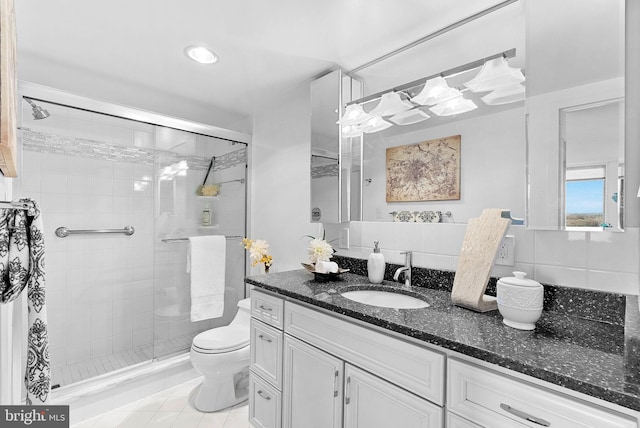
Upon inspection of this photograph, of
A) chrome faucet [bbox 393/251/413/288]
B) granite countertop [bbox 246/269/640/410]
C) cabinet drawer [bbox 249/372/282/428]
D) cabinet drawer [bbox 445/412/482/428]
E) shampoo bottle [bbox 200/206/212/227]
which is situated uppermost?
shampoo bottle [bbox 200/206/212/227]

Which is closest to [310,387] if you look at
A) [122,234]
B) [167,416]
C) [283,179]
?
[167,416]

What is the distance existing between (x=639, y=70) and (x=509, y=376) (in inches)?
42.5

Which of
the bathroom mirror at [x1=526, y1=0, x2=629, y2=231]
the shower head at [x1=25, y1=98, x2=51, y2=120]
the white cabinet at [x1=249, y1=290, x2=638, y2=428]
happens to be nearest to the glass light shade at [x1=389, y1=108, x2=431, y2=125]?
the bathroom mirror at [x1=526, y1=0, x2=629, y2=231]

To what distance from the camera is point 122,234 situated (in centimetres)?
259

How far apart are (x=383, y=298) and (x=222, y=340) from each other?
121 centimetres

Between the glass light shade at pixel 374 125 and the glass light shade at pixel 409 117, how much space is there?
5cm

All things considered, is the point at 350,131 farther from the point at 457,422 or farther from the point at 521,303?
the point at 457,422

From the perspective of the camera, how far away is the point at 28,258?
0.82 meters

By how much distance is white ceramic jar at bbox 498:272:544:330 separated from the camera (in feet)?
3.22

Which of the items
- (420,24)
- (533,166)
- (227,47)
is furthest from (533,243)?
(227,47)

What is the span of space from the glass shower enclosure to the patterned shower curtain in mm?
1686

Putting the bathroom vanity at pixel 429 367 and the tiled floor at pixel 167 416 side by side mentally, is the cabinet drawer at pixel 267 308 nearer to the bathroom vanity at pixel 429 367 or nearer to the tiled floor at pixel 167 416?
the bathroom vanity at pixel 429 367

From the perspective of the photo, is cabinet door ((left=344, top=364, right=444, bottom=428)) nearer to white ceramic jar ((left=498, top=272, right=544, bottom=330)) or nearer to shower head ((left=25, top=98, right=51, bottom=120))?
white ceramic jar ((left=498, top=272, right=544, bottom=330))

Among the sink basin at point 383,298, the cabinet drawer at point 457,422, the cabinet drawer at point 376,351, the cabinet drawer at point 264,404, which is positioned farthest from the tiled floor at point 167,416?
the cabinet drawer at point 457,422
